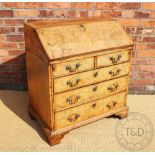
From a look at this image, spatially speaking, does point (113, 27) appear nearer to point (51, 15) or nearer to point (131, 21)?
point (131, 21)

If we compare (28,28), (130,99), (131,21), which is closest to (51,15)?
(28,28)

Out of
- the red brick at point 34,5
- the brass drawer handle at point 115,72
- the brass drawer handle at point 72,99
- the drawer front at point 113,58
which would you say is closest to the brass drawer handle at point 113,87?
the brass drawer handle at point 115,72

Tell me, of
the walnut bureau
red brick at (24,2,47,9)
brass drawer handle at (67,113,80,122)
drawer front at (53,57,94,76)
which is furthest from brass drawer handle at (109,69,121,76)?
red brick at (24,2,47,9)

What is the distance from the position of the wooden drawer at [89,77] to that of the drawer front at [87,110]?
24 cm

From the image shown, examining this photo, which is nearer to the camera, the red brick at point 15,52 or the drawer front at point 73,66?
the drawer front at point 73,66

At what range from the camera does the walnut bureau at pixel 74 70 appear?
7.07ft

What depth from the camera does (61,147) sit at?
2.37m

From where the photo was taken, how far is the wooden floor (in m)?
2.37

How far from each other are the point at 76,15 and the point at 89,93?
1.06 metres

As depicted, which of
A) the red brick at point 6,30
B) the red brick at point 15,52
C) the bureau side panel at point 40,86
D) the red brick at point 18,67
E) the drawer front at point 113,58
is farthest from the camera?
the red brick at point 18,67

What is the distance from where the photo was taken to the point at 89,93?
2420 millimetres

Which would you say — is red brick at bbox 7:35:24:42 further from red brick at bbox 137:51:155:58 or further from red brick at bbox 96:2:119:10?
red brick at bbox 137:51:155:58

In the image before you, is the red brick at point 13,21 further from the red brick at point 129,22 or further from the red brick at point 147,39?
the red brick at point 147,39

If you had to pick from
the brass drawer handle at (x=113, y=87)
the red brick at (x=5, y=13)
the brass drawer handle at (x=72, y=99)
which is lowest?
the brass drawer handle at (x=72, y=99)
